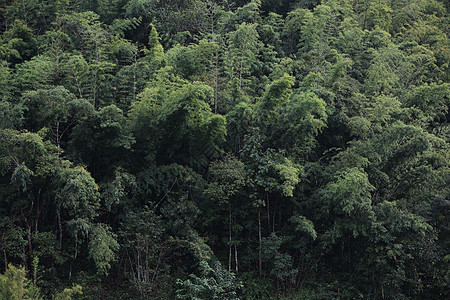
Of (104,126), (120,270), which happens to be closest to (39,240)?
(120,270)

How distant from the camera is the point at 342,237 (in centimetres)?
1118

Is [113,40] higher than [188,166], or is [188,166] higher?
[113,40]

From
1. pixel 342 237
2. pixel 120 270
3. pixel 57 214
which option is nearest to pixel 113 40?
pixel 57 214

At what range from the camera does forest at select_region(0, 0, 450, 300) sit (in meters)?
9.79

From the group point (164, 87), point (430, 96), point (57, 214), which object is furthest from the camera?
point (430, 96)

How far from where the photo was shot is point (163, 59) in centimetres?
1259

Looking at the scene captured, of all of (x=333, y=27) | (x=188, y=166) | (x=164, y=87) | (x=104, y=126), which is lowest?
(x=188, y=166)

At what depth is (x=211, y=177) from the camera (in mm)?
11516

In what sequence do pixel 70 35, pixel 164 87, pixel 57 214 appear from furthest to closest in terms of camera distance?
1. pixel 70 35
2. pixel 164 87
3. pixel 57 214

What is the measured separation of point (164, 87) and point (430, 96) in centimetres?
690

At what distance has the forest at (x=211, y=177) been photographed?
9.79m

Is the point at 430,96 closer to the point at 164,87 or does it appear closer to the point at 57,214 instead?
the point at 164,87

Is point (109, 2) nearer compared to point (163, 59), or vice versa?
point (163, 59)

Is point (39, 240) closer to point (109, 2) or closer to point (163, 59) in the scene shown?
point (163, 59)
